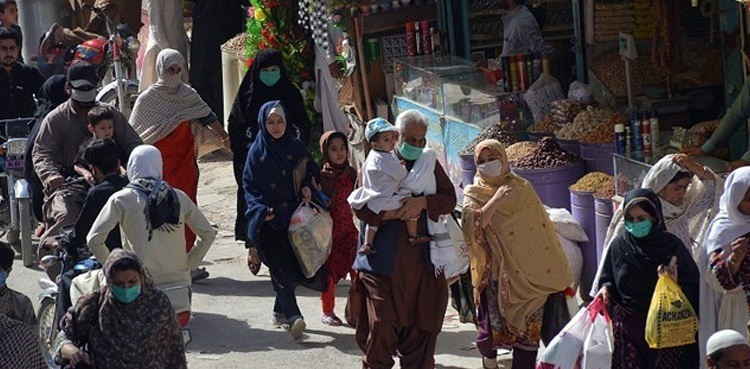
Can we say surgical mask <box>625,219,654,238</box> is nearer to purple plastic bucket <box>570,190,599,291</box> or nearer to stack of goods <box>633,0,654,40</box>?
purple plastic bucket <box>570,190,599,291</box>

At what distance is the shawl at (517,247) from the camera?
28.0 feet

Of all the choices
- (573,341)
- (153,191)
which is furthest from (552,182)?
(573,341)

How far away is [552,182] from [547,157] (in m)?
0.18

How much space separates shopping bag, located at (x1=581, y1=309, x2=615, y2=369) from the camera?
7332 millimetres

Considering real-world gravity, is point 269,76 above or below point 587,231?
above

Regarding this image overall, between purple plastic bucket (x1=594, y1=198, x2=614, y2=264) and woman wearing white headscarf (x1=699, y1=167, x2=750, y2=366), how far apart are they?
250 centimetres

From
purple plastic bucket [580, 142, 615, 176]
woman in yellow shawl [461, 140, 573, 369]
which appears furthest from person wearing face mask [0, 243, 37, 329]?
purple plastic bucket [580, 142, 615, 176]

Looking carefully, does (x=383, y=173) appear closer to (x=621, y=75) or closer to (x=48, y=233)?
(x=48, y=233)

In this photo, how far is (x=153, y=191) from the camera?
850 centimetres

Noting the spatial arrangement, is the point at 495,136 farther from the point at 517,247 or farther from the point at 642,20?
the point at 517,247

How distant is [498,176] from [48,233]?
2884 millimetres

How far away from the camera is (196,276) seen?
11586 millimetres

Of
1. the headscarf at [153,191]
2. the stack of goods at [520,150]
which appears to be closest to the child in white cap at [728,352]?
the headscarf at [153,191]

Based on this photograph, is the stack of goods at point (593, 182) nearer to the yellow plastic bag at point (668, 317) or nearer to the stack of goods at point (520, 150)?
the stack of goods at point (520, 150)
